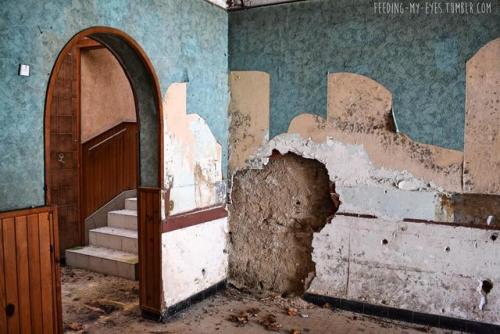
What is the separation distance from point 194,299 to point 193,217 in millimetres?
776

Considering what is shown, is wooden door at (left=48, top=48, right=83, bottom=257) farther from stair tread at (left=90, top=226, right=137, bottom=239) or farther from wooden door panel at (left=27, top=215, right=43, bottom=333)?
wooden door panel at (left=27, top=215, right=43, bottom=333)

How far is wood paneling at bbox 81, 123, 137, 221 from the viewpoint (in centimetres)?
543

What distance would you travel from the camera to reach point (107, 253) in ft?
16.1

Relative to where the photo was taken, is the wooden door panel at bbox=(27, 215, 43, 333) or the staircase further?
the staircase

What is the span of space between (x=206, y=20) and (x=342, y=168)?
1.86 metres

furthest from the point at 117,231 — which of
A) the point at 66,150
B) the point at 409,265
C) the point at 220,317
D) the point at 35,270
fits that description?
the point at 409,265

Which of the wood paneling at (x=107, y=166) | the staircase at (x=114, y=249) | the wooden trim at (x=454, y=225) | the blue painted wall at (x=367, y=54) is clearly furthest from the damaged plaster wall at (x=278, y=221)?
the wood paneling at (x=107, y=166)

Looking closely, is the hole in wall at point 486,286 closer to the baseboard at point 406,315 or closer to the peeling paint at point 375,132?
the baseboard at point 406,315

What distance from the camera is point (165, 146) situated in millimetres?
3525

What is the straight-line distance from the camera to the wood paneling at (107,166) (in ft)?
17.8

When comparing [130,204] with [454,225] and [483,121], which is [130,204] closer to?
[454,225]

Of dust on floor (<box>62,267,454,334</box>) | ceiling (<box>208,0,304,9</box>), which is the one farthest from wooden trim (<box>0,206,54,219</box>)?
ceiling (<box>208,0,304,9</box>)

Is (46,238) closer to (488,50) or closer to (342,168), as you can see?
(342,168)

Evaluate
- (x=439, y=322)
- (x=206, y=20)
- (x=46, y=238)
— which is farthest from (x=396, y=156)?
(x=46, y=238)
